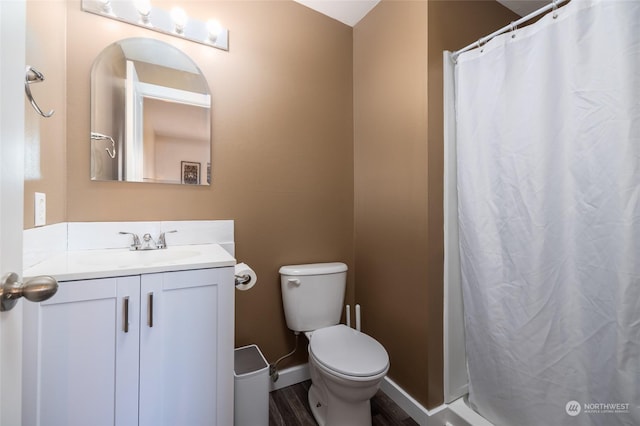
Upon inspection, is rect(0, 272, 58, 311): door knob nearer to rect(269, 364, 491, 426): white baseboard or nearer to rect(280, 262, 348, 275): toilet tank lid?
rect(280, 262, 348, 275): toilet tank lid

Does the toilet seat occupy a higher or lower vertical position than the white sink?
lower

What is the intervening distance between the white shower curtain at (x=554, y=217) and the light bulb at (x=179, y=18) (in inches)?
57.3

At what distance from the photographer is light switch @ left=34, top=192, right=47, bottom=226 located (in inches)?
38.8

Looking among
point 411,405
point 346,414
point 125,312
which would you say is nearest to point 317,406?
point 346,414

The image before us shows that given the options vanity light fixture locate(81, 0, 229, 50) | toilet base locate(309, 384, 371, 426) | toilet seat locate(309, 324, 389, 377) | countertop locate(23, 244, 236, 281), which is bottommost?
toilet base locate(309, 384, 371, 426)

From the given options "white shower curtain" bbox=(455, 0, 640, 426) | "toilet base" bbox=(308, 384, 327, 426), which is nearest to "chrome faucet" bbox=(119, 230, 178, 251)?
"toilet base" bbox=(308, 384, 327, 426)

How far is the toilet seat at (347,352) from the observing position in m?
A: 1.19

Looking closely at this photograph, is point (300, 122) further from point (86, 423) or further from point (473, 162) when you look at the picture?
point (86, 423)

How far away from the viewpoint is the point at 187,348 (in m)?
0.99

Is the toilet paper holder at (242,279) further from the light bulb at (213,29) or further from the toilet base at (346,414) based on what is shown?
the light bulb at (213,29)

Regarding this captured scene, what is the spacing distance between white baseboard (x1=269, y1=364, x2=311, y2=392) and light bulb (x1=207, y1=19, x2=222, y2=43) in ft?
6.50

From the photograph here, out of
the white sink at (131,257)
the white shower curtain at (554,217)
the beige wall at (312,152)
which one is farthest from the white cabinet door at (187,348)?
the white shower curtain at (554,217)

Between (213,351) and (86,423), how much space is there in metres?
0.40

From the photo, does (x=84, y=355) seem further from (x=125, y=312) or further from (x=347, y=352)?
(x=347, y=352)
